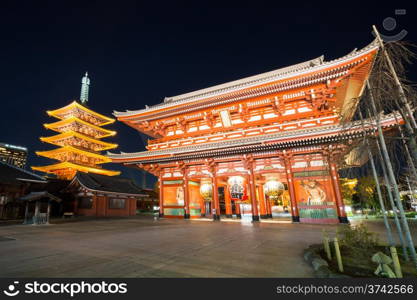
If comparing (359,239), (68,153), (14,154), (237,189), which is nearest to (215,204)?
(237,189)

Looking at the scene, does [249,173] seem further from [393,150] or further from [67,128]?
[67,128]

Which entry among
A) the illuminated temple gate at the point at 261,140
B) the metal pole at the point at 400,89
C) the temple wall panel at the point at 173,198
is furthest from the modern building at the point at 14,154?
the metal pole at the point at 400,89

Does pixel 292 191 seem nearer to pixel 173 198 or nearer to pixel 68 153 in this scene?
pixel 173 198

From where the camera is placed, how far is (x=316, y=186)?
13.5m

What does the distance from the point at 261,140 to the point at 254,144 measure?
573mm

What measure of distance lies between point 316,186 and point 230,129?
7936 millimetres

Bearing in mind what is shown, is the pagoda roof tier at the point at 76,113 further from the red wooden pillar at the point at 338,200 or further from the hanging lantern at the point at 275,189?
the red wooden pillar at the point at 338,200

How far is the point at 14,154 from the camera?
11669 cm

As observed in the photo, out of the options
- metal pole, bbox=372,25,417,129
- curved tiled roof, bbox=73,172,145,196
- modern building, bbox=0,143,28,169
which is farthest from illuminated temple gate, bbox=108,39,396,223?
modern building, bbox=0,143,28,169

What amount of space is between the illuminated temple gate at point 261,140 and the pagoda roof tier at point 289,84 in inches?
2.4

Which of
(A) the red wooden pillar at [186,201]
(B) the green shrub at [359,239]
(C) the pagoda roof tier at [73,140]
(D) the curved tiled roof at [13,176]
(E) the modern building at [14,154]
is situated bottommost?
(B) the green shrub at [359,239]

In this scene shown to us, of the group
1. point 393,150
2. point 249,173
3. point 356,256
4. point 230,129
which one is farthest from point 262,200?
point 393,150

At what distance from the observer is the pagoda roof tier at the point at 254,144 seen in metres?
12.1

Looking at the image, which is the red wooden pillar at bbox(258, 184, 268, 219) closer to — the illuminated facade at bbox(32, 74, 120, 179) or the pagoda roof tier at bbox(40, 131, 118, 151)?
the illuminated facade at bbox(32, 74, 120, 179)
